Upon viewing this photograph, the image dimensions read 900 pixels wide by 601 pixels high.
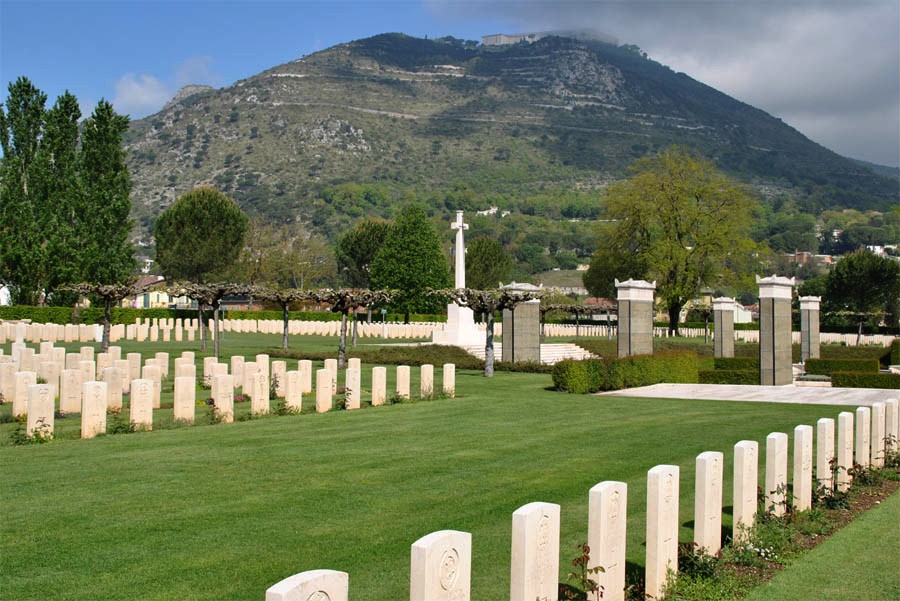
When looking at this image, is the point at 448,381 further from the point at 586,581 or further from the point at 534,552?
the point at 534,552

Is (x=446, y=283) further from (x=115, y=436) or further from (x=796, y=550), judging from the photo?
(x=796, y=550)

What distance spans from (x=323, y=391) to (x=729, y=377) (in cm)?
1498

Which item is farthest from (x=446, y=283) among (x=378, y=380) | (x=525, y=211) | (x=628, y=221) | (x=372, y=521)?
(x=525, y=211)

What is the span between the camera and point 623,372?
24.1 meters

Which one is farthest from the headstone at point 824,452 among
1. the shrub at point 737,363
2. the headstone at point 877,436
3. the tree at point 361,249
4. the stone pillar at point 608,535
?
the tree at point 361,249

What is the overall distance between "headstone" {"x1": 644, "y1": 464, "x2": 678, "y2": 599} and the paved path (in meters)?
14.6

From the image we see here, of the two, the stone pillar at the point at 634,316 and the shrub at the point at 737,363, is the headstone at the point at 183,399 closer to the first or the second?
the stone pillar at the point at 634,316

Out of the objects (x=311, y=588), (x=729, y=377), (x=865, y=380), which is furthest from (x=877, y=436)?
(x=729, y=377)

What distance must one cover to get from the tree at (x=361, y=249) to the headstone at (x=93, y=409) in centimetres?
7583

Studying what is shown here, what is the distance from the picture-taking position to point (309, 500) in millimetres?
8953

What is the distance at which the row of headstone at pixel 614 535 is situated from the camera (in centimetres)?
409

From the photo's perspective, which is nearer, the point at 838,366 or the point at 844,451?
the point at 844,451

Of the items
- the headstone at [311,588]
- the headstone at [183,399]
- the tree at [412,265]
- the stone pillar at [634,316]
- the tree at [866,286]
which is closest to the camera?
the headstone at [311,588]

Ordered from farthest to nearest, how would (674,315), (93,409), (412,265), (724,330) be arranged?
(412,265)
(674,315)
(724,330)
(93,409)
